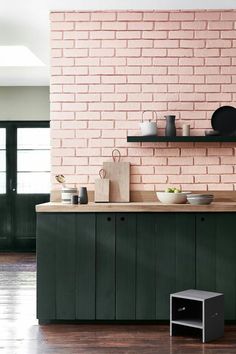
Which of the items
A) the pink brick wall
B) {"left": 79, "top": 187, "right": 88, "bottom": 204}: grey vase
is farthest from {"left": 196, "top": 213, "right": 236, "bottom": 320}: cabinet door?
{"left": 79, "top": 187, "right": 88, "bottom": 204}: grey vase

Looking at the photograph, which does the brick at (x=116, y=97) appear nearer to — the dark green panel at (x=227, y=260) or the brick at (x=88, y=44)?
the brick at (x=88, y=44)

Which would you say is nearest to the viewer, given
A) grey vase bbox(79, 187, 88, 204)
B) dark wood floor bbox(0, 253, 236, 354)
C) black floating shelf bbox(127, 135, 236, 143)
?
dark wood floor bbox(0, 253, 236, 354)

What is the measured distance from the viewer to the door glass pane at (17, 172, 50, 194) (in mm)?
9766

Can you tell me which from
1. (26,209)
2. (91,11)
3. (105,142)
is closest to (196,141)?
(105,142)

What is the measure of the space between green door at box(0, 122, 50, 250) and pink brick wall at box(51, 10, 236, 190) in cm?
451

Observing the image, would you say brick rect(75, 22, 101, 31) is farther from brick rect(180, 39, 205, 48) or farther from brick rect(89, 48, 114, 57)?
brick rect(180, 39, 205, 48)

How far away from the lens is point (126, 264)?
4.75 meters

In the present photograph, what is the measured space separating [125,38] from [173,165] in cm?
119

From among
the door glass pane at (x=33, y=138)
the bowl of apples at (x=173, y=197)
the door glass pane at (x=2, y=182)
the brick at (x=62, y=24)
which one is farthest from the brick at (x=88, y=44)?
the door glass pane at (x=2, y=182)

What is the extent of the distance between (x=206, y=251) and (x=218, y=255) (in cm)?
10

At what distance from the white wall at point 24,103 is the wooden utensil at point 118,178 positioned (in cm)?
467

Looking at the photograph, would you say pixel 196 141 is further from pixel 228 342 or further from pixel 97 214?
pixel 228 342

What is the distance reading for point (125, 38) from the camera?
5.28 m

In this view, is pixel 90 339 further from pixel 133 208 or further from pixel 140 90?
pixel 140 90
